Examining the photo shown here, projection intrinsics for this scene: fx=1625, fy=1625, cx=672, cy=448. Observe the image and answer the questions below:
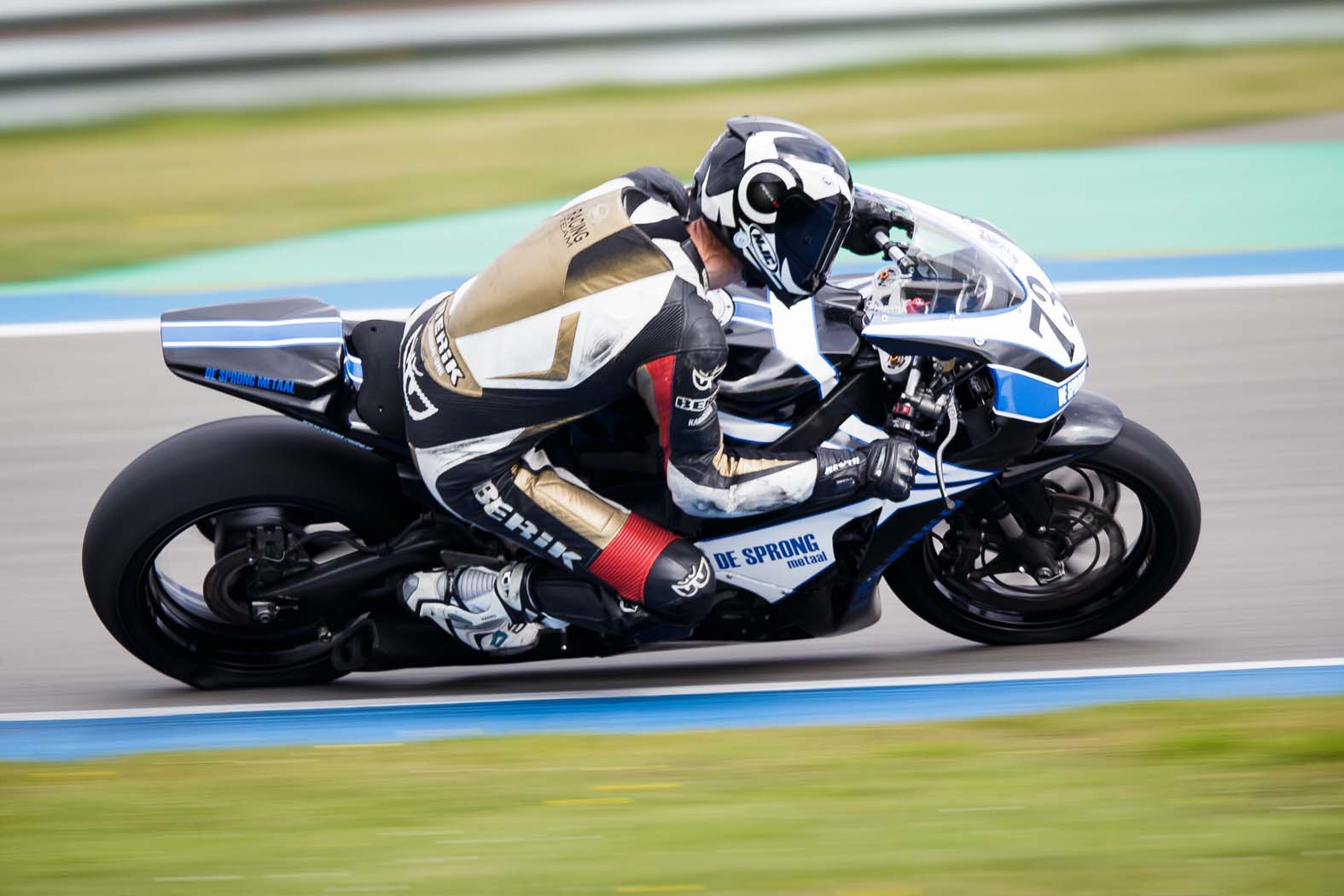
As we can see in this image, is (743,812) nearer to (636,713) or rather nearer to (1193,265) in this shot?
(636,713)

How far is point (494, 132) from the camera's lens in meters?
10.2

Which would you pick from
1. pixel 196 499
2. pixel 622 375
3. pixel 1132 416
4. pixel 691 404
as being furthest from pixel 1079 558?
pixel 196 499

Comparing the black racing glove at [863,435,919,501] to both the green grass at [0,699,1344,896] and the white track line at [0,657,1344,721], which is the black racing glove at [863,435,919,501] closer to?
the green grass at [0,699,1344,896]

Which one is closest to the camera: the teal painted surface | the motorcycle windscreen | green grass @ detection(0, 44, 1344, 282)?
the motorcycle windscreen

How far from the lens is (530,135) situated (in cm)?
1014

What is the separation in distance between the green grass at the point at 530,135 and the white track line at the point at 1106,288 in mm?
1290

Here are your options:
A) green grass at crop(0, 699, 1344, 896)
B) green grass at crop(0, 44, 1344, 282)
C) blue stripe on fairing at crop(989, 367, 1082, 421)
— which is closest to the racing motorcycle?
blue stripe on fairing at crop(989, 367, 1082, 421)

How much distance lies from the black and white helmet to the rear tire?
1343 millimetres

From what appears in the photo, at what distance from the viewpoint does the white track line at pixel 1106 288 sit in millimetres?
7898

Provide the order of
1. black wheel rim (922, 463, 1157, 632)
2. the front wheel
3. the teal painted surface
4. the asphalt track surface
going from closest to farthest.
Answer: the front wheel → black wheel rim (922, 463, 1157, 632) → the asphalt track surface → the teal painted surface

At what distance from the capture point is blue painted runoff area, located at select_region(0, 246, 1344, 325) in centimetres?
809

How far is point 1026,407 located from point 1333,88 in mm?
7105

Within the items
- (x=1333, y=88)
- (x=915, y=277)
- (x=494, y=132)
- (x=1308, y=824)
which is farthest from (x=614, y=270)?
(x=1333, y=88)

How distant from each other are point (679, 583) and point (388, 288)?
166 inches
